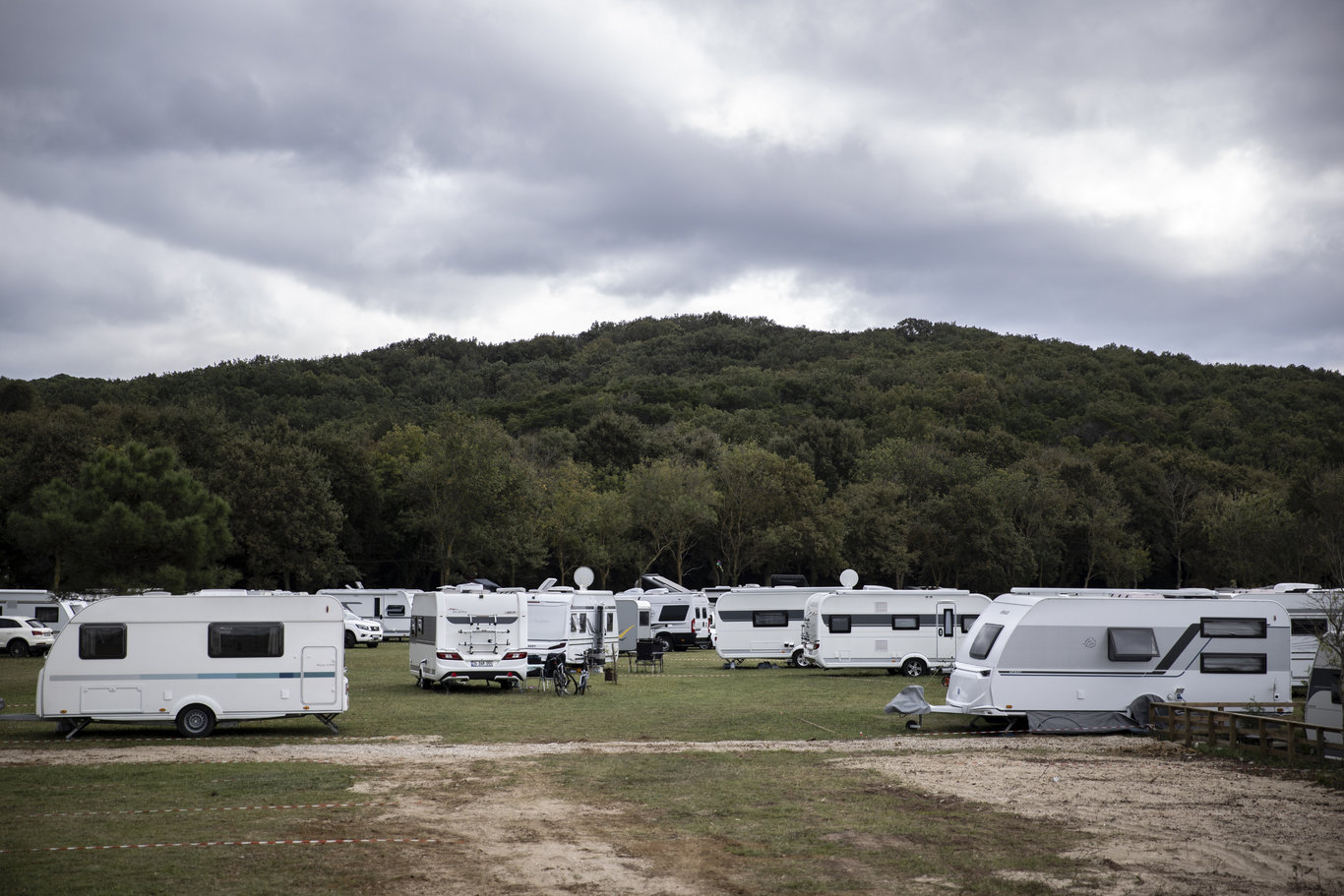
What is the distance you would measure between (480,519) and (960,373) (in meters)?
48.0

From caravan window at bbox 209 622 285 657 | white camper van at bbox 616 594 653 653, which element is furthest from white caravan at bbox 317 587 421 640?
caravan window at bbox 209 622 285 657

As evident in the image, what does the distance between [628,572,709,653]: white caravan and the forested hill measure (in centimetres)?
1333

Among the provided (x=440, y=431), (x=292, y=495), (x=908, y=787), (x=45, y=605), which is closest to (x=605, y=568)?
(x=440, y=431)

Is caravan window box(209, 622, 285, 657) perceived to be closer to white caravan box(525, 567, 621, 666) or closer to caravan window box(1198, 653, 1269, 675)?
white caravan box(525, 567, 621, 666)

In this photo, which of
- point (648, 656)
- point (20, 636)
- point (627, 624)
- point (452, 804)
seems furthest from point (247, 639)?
point (20, 636)

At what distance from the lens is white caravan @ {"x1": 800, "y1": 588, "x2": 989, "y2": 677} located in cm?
2983

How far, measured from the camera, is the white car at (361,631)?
42.2 m

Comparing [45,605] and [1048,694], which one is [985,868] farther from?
[45,605]

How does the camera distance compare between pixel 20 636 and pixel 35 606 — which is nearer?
pixel 20 636

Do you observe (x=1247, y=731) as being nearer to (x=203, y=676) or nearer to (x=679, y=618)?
(x=203, y=676)

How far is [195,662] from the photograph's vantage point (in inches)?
649

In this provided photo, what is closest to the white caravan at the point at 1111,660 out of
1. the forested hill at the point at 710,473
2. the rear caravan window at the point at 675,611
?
the forested hill at the point at 710,473

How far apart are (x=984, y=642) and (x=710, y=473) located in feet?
139

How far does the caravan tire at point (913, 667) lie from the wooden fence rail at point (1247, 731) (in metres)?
11.7
